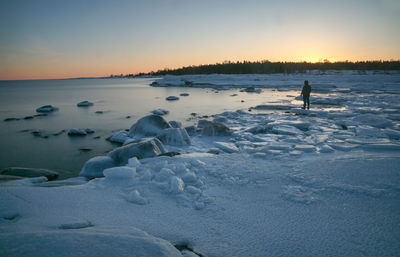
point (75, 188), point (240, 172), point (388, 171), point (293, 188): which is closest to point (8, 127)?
point (75, 188)

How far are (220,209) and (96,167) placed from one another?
2.47 meters

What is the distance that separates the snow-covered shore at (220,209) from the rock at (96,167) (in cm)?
25

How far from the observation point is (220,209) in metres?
2.25

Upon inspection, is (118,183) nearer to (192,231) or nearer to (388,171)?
(192,231)

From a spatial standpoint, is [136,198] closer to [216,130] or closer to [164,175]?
[164,175]

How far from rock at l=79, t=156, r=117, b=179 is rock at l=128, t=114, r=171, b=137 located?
220 cm

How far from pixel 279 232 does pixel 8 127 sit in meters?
10.6

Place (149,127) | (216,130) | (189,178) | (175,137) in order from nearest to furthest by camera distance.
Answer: (189,178)
(175,137)
(216,130)
(149,127)

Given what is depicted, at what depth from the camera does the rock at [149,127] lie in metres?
6.09

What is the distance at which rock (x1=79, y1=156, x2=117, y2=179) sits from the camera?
367 cm

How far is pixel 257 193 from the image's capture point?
2555mm

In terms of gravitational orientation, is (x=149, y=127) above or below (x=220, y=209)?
above

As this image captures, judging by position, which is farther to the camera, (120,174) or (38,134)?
(38,134)

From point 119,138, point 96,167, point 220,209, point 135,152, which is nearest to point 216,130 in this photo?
point 135,152
